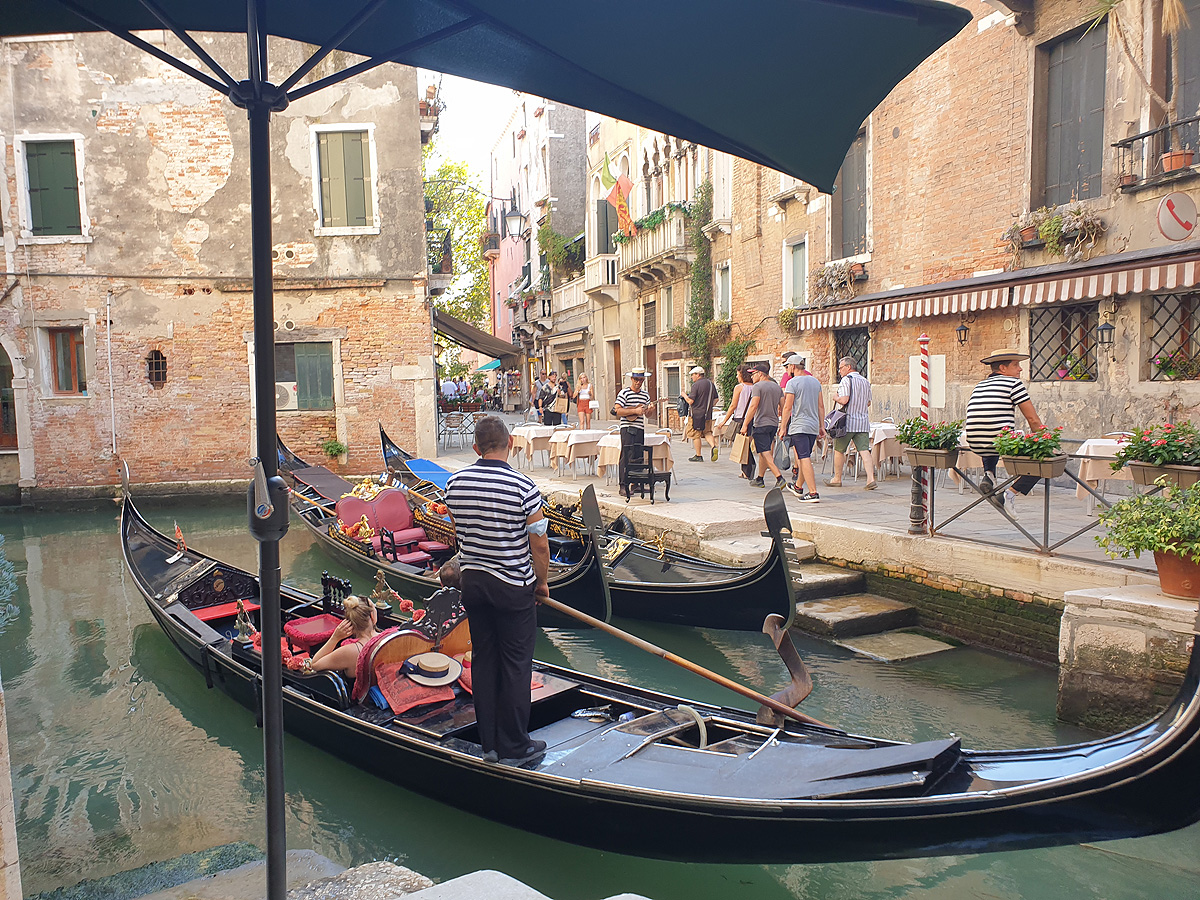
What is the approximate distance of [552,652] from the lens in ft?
18.6

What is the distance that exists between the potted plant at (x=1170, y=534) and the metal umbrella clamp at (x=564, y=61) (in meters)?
2.16

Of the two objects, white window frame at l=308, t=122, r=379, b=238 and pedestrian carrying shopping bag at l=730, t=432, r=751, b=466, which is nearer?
pedestrian carrying shopping bag at l=730, t=432, r=751, b=466

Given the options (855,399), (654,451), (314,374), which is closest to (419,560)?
(654,451)

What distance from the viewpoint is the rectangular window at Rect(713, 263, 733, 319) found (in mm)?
13630

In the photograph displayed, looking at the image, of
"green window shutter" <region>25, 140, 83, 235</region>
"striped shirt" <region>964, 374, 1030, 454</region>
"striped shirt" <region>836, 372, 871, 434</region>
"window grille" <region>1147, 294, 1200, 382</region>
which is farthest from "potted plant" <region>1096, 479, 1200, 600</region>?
"green window shutter" <region>25, 140, 83, 235</region>

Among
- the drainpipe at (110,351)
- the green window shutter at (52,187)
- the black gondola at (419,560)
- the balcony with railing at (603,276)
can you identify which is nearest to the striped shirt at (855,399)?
the black gondola at (419,560)

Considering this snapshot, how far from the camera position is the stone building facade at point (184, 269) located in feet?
36.8

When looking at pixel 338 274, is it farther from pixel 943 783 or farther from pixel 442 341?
pixel 442 341

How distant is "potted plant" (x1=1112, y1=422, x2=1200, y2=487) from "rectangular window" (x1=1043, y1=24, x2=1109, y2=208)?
14.6ft

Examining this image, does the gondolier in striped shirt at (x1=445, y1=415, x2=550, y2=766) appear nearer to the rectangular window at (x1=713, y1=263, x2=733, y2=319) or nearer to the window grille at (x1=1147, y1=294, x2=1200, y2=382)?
the window grille at (x1=1147, y1=294, x2=1200, y2=382)

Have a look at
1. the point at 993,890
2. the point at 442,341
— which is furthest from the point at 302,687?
the point at 442,341

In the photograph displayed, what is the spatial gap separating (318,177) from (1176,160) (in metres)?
9.50

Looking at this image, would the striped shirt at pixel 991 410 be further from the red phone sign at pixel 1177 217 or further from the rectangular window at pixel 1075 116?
the rectangular window at pixel 1075 116

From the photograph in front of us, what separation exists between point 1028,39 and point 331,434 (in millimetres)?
9144
